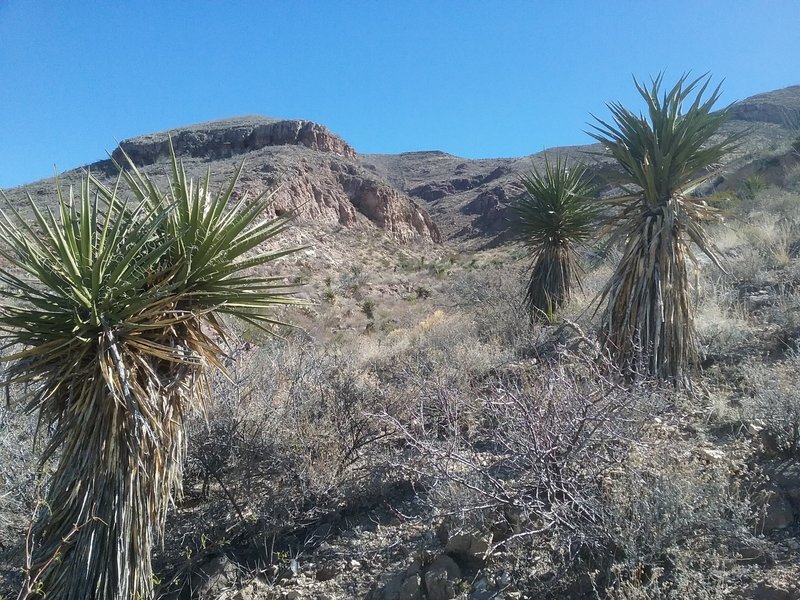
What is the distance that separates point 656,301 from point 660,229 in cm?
86

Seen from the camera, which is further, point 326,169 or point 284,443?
point 326,169

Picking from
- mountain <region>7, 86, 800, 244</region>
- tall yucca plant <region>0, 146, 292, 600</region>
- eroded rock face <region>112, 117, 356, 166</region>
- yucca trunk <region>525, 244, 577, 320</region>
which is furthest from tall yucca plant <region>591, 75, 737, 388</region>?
eroded rock face <region>112, 117, 356, 166</region>

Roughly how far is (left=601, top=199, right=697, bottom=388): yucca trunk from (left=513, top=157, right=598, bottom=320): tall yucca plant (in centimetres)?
321

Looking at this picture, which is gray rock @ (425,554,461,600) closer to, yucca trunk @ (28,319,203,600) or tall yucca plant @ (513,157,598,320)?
yucca trunk @ (28,319,203,600)

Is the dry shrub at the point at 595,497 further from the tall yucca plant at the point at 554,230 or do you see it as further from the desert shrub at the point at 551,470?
the tall yucca plant at the point at 554,230

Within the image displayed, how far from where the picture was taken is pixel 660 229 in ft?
20.3

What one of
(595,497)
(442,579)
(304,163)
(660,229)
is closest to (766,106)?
(304,163)

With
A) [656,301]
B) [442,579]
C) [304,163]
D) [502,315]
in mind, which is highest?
[304,163]

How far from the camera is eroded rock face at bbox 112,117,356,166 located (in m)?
44.8

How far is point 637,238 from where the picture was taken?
640 centimetres

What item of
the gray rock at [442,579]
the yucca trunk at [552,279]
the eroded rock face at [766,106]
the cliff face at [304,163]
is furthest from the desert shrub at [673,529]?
the eroded rock face at [766,106]

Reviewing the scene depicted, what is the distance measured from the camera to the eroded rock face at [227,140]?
147 ft

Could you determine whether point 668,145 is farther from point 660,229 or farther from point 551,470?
point 551,470

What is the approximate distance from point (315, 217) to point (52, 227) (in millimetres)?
36923
